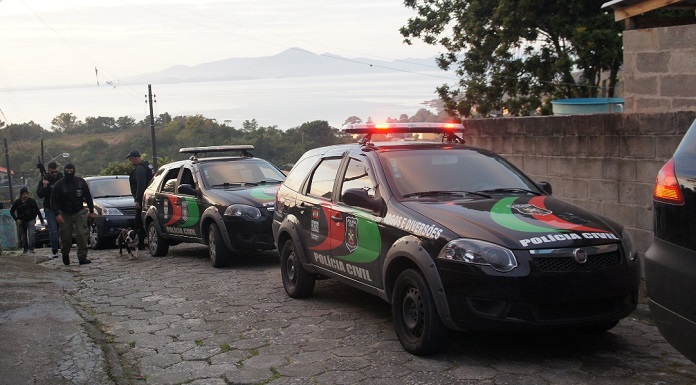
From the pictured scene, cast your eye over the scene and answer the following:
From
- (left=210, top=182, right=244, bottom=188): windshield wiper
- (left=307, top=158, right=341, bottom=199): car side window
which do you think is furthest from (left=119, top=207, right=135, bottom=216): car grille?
(left=307, top=158, right=341, bottom=199): car side window

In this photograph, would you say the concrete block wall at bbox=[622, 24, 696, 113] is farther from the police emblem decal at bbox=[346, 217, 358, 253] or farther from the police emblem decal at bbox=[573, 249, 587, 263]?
the police emblem decal at bbox=[346, 217, 358, 253]

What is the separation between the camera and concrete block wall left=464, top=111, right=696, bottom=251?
327 inches

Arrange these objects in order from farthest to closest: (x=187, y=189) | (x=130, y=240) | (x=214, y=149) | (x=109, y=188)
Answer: (x=109, y=188), (x=130, y=240), (x=214, y=149), (x=187, y=189)

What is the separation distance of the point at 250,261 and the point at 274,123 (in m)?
21.9

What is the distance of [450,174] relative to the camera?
7281 millimetres

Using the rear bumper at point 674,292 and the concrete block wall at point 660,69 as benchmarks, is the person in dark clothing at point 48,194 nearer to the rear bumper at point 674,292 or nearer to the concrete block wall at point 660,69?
the concrete block wall at point 660,69

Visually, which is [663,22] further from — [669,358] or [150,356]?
[150,356]

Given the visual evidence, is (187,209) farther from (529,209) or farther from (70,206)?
(529,209)

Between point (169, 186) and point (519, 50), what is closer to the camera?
point (169, 186)

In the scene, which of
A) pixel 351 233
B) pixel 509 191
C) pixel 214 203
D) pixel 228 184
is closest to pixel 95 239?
pixel 228 184

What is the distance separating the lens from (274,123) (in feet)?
111

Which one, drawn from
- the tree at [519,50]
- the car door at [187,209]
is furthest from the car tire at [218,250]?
the tree at [519,50]

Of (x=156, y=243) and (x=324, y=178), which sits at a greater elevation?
(x=324, y=178)

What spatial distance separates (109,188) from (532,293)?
14935 millimetres
